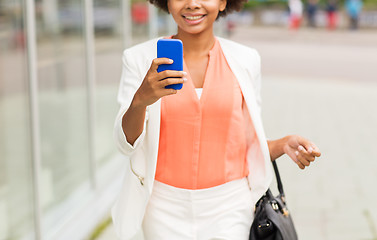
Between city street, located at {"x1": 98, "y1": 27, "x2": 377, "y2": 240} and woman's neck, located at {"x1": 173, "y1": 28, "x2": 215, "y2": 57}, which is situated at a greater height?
woman's neck, located at {"x1": 173, "y1": 28, "x2": 215, "y2": 57}

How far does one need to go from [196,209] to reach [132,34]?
4.83 metres

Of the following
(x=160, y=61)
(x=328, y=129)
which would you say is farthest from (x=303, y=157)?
(x=328, y=129)

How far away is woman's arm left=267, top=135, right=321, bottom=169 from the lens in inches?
91.0

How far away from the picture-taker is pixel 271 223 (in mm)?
2406

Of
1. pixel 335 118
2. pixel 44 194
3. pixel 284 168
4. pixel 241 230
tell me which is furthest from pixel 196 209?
pixel 335 118

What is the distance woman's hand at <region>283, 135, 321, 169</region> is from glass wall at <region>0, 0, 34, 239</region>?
1709mm

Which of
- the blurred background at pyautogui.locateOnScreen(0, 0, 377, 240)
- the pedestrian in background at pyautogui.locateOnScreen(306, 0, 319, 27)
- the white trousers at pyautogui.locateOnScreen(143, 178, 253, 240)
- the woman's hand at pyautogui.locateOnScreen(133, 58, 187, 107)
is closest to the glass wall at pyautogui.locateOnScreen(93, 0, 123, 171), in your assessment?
the blurred background at pyautogui.locateOnScreen(0, 0, 377, 240)

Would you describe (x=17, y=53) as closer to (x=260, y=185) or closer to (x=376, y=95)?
(x=260, y=185)

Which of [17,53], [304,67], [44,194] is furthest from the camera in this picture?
[304,67]

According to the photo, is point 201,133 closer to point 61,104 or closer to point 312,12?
point 61,104

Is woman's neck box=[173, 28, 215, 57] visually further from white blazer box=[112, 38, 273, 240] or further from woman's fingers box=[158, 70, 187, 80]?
woman's fingers box=[158, 70, 187, 80]

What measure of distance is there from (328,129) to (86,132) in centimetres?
411

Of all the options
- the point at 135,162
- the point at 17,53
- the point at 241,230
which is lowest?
the point at 241,230

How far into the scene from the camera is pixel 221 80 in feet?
8.09
